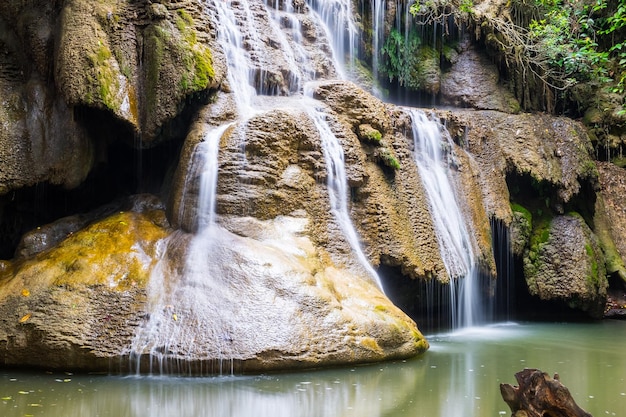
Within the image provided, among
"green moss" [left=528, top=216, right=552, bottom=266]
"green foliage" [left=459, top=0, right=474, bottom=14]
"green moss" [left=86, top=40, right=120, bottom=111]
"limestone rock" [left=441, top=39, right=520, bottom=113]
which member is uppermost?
"green foliage" [left=459, top=0, right=474, bottom=14]

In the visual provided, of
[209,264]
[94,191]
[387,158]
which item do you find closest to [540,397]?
[209,264]

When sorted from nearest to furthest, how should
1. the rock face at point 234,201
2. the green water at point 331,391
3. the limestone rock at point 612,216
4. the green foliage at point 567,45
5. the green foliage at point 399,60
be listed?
the green water at point 331,391
the rock face at point 234,201
the limestone rock at point 612,216
the green foliage at point 567,45
the green foliage at point 399,60

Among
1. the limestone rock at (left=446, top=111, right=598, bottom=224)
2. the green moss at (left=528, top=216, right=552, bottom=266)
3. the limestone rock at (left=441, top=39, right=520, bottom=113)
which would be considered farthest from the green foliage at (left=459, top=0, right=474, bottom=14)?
the green moss at (left=528, top=216, right=552, bottom=266)

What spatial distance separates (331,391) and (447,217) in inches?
196

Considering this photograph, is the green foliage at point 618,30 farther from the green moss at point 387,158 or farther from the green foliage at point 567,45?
the green moss at point 387,158

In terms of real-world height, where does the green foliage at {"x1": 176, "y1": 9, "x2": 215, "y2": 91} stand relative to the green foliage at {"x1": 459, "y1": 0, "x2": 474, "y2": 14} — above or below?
below

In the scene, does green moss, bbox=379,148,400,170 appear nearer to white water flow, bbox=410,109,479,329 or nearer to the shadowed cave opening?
white water flow, bbox=410,109,479,329

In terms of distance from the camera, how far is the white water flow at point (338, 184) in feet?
28.4

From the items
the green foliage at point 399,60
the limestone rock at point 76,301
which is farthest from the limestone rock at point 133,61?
the green foliage at point 399,60

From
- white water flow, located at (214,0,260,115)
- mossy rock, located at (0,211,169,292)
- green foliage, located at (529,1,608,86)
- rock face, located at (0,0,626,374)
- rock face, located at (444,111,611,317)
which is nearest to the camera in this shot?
rock face, located at (0,0,626,374)

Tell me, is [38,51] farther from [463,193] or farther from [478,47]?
[478,47]

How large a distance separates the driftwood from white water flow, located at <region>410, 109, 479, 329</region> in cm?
561

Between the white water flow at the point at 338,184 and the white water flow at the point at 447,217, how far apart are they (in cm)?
163

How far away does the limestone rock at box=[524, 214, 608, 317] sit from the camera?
11.7 m
